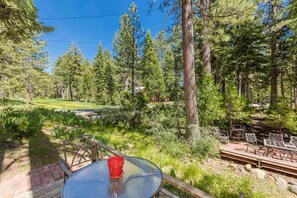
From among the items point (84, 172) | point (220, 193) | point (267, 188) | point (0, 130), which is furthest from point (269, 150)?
point (0, 130)

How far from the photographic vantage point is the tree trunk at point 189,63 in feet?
21.6

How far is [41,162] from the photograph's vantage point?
15.2 ft

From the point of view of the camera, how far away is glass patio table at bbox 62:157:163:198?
1.58m

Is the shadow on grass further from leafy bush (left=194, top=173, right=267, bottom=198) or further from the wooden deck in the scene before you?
the wooden deck

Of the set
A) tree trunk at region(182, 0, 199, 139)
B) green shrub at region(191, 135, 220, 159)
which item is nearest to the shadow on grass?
green shrub at region(191, 135, 220, 159)

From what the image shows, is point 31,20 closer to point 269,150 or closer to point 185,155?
point 185,155

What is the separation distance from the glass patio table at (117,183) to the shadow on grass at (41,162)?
82.3 inches

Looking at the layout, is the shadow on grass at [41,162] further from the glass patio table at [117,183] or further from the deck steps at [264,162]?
the deck steps at [264,162]

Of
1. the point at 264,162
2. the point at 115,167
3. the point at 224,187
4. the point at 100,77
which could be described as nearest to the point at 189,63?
the point at 224,187

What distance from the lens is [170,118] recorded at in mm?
8102

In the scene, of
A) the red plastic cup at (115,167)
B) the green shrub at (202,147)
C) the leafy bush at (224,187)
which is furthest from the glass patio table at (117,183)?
the green shrub at (202,147)

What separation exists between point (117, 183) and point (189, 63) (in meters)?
5.62

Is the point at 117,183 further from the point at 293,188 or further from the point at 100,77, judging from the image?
the point at 100,77

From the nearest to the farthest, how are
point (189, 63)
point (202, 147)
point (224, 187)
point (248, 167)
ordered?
point (224, 187) < point (248, 167) < point (202, 147) < point (189, 63)
